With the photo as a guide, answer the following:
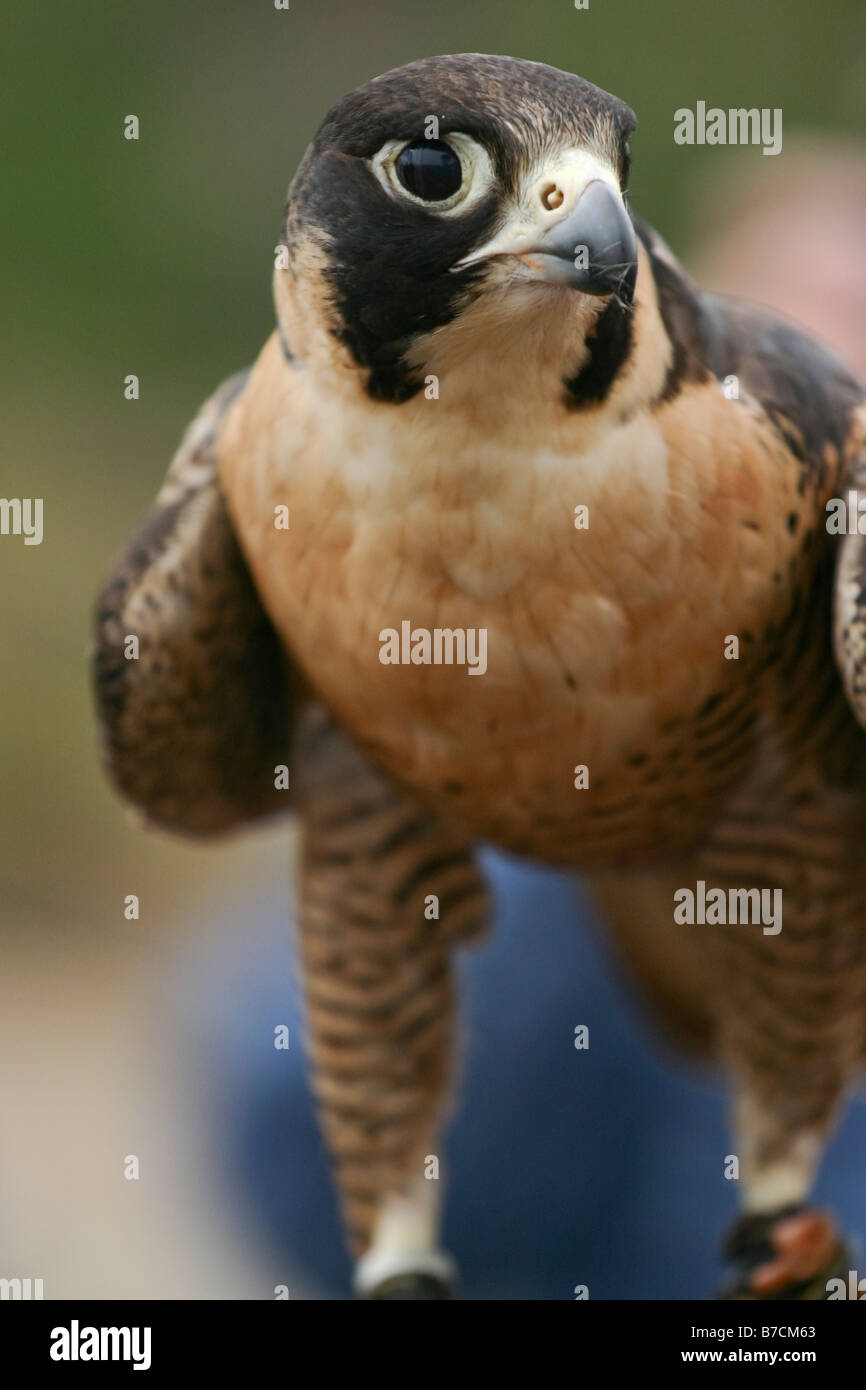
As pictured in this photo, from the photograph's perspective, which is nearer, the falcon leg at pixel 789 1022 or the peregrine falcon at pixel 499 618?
the peregrine falcon at pixel 499 618

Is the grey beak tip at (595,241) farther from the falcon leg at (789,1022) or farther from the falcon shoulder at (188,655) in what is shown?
the falcon leg at (789,1022)

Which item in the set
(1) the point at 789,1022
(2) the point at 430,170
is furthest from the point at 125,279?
(2) the point at 430,170

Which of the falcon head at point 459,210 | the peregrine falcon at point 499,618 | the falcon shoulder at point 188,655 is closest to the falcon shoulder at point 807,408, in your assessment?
the peregrine falcon at point 499,618

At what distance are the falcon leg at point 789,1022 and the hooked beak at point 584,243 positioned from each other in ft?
1.93

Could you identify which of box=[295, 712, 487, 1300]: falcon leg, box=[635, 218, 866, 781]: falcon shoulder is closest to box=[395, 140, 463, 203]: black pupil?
box=[635, 218, 866, 781]: falcon shoulder

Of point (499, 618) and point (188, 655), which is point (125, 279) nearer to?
point (188, 655)

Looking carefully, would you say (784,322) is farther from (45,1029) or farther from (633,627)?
(45,1029)

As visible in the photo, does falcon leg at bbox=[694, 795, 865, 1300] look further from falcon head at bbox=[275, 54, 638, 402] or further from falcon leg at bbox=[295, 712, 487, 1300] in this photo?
falcon head at bbox=[275, 54, 638, 402]

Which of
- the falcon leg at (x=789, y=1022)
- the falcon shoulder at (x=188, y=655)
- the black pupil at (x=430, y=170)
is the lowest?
the falcon leg at (x=789, y=1022)

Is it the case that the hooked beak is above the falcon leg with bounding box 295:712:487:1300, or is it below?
above

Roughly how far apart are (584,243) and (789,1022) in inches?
33.5

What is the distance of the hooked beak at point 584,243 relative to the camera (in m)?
0.87

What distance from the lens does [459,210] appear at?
3.00ft

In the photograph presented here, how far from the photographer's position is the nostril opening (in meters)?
0.89
